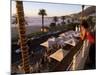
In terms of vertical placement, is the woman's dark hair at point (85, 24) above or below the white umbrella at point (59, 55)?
above

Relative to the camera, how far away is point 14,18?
1737mm

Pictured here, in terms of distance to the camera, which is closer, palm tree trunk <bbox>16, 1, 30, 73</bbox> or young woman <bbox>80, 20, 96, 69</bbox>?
palm tree trunk <bbox>16, 1, 30, 73</bbox>

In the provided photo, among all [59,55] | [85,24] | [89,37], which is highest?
[85,24]

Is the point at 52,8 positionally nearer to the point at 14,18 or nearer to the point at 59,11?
the point at 59,11

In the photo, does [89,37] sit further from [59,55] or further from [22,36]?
Answer: [22,36]

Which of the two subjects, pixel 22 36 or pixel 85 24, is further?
pixel 85 24

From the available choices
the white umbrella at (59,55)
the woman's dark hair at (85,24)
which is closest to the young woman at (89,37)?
the woman's dark hair at (85,24)

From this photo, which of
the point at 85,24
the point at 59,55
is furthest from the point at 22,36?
the point at 85,24

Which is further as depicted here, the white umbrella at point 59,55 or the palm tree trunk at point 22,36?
the white umbrella at point 59,55

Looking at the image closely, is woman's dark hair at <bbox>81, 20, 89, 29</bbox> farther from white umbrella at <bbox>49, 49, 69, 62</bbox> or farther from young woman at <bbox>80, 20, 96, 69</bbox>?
white umbrella at <bbox>49, 49, 69, 62</bbox>

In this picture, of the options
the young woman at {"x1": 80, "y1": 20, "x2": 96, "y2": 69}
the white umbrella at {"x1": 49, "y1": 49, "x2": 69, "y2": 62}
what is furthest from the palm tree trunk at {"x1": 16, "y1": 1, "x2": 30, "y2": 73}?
the young woman at {"x1": 80, "y1": 20, "x2": 96, "y2": 69}

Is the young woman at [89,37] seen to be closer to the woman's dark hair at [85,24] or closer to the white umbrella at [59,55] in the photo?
the woman's dark hair at [85,24]

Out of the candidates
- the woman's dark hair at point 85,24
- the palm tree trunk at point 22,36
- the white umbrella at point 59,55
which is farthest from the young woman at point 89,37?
the palm tree trunk at point 22,36

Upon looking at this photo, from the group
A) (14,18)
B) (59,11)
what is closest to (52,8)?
(59,11)
